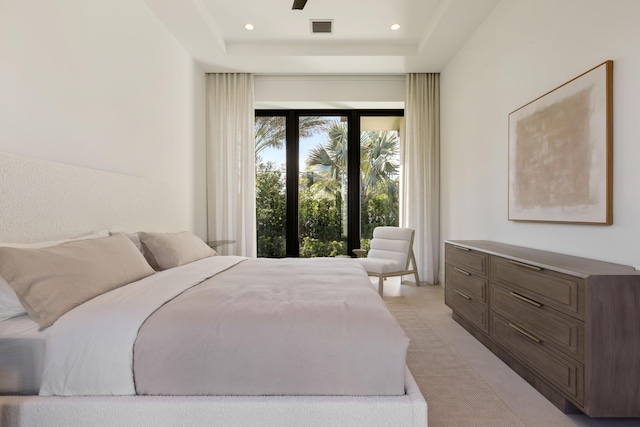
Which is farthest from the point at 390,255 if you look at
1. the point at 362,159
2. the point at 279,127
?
the point at 279,127

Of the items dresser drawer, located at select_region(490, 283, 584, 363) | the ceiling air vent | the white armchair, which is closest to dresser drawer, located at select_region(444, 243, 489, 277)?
dresser drawer, located at select_region(490, 283, 584, 363)

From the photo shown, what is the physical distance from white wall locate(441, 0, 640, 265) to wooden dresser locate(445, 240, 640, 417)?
0.84 ft

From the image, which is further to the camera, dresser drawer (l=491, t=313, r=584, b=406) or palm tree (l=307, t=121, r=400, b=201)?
palm tree (l=307, t=121, r=400, b=201)

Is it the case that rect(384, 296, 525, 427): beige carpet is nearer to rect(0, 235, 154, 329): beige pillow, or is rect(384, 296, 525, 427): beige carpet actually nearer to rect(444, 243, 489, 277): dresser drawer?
rect(444, 243, 489, 277): dresser drawer

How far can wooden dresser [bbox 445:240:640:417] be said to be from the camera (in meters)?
1.48

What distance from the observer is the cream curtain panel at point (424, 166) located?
4.49 metres

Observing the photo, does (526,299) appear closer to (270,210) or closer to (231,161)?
(270,210)

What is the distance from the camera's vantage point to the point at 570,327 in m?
1.61

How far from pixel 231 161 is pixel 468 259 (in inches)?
124

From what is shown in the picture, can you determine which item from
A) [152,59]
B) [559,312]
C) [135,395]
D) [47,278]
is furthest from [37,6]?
[559,312]

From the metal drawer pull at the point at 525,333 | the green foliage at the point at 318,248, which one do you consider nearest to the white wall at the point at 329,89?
the green foliage at the point at 318,248

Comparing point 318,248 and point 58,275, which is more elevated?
point 58,275

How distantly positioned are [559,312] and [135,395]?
76.9 inches

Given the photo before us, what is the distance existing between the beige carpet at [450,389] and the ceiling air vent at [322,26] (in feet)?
10.4
